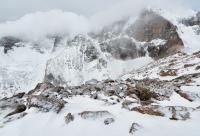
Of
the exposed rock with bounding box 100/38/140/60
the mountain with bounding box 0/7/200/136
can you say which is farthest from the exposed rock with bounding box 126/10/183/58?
the exposed rock with bounding box 100/38/140/60

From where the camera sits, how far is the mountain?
26.3ft

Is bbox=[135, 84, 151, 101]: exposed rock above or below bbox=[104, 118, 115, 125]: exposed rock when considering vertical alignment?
above

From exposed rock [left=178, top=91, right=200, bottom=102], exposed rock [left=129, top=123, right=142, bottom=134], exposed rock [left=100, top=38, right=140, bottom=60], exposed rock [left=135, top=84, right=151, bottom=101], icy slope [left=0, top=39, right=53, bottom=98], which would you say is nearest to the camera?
exposed rock [left=129, top=123, right=142, bottom=134]

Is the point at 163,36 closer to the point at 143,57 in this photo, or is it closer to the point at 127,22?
the point at 143,57

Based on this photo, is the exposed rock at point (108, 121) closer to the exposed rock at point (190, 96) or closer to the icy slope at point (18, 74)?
the exposed rock at point (190, 96)

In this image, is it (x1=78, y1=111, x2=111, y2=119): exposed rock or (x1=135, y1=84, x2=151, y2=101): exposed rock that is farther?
(x1=135, y1=84, x2=151, y2=101): exposed rock

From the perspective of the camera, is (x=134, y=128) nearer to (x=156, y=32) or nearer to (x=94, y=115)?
(x=94, y=115)

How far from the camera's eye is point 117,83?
1875 cm

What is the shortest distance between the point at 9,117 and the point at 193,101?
11.8m

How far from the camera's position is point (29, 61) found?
193 meters

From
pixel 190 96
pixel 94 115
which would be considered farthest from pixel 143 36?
pixel 94 115

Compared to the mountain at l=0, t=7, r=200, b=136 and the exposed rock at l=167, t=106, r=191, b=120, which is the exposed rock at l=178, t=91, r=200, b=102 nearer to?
the mountain at l=0, t=7, r=200, b=136

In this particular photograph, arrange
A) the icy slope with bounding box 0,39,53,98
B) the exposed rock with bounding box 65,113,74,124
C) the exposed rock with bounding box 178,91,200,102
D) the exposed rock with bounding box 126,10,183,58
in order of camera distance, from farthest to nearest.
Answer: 1. the icy slope with bounding box 0,39,53,98
2. the exposed rock with bounding box 126,10,183,58
3. the exposed rock with bounding box 178,91,200,102
4. the exposed rock with bounding box 65,113,74,124

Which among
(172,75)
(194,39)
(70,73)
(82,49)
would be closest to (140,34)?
(194,39)
